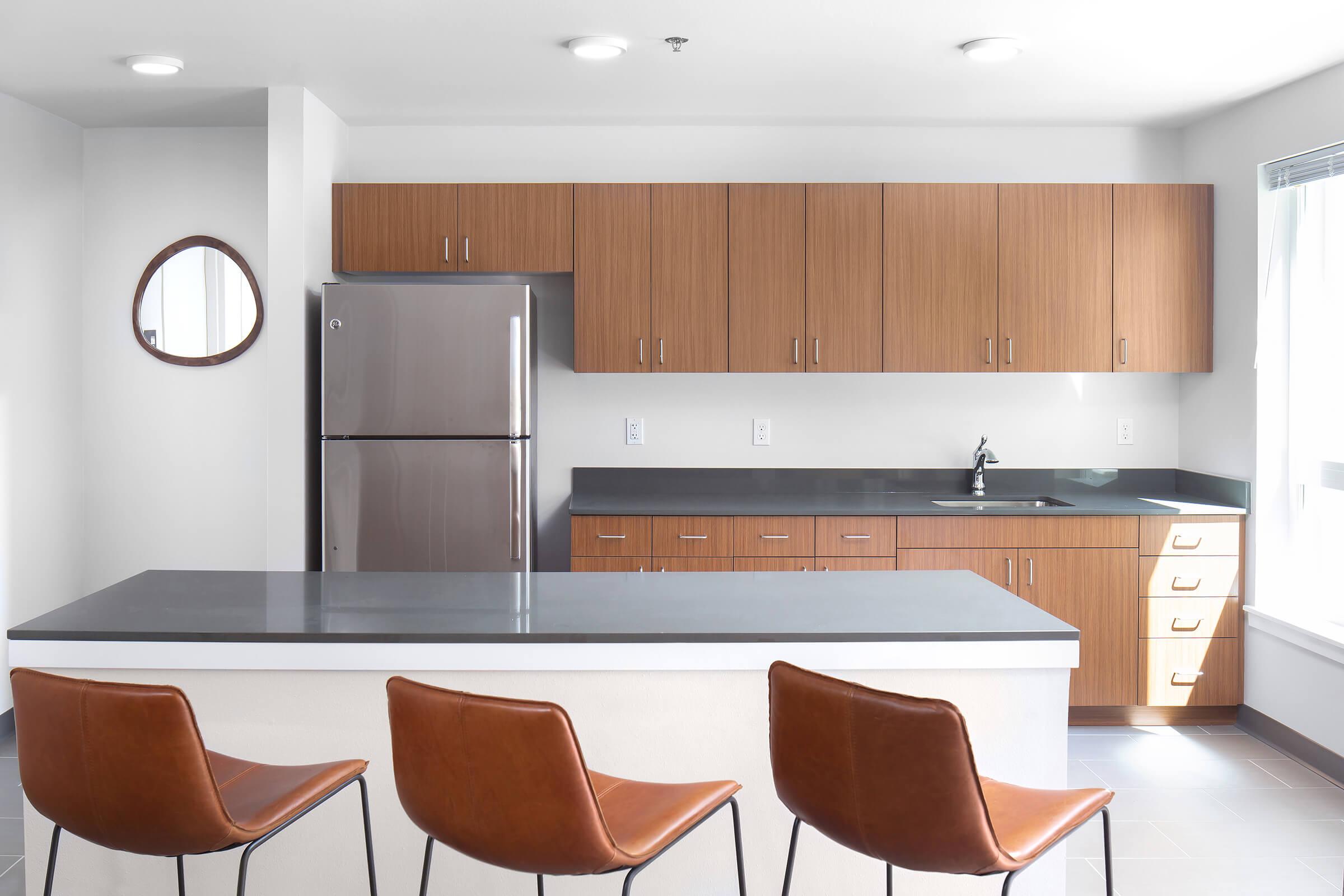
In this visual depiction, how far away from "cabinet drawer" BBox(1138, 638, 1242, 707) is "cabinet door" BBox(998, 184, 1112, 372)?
114 centimetres

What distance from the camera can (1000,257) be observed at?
12.8 feet

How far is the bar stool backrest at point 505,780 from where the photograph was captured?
1402 millimetres

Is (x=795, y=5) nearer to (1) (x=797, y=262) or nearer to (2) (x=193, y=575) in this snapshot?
(1) (x=797, y=262)

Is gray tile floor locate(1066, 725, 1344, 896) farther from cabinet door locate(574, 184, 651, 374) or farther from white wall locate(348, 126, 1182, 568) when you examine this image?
cabinet door locate(574, 184, 651, 374)

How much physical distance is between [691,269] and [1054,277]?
1.48m

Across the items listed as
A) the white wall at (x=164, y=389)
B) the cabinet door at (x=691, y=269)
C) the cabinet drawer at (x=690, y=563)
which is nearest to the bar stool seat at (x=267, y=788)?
the cabinet drawer at (x=690, y=563)

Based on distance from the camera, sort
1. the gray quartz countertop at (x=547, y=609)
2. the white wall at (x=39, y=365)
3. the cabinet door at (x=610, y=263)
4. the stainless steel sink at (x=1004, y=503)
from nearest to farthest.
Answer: the gray quartz countertop at (x=547, y=609) < the white wall at (x=39, y=365) < the cabinet door at (x=610, y=263) < the stainless steel sink at (x=1004, y=503)

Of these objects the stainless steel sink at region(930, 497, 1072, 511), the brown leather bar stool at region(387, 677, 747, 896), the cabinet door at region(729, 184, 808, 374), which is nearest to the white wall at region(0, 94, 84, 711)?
the cabinet door at region(729, 184, 808, 374)

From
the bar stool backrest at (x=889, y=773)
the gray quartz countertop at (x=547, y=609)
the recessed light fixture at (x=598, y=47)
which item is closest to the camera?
the bar stool backrest at (x=889, y=773)

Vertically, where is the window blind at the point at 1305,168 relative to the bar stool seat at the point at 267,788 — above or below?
above

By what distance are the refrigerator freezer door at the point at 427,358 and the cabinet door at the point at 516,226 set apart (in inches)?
14.4

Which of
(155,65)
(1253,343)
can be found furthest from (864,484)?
(155,65)

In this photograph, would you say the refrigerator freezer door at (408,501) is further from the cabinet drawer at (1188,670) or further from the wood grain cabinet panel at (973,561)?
the cabinet drawer at (1188,670)

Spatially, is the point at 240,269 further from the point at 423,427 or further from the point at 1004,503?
the point at 1004,503
